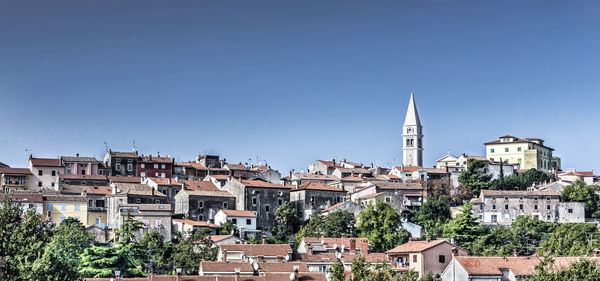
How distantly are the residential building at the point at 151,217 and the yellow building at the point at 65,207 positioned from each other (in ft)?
20.8

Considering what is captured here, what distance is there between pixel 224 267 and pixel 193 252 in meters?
10.3

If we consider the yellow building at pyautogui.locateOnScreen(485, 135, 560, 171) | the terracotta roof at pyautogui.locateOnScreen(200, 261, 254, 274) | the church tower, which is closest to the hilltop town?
the terracotta roof at pyautogui.locateOnScreen(200, 261, 254, 274)

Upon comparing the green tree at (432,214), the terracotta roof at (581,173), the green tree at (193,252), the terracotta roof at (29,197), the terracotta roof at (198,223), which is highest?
the terracotta roof at (581,173)

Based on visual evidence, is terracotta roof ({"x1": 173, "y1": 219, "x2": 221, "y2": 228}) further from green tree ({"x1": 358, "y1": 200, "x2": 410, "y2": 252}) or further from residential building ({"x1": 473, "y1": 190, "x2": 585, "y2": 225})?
residential building ({"x1": 473, "y1": 190, "x2": 585, "y2": 225})

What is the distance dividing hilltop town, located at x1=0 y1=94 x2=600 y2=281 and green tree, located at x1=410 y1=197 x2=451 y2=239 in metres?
0.20

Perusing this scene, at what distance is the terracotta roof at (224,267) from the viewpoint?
2181 inches

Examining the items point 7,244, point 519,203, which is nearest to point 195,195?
point 519,203

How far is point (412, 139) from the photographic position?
13188 centimetres

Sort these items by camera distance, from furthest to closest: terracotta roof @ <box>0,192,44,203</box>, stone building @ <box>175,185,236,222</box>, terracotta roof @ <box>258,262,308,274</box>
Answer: stone building @ <box>175,185,236,222</box>, terracotta roof @ <box>0,192,44,203</box>, terracotta roof @ <box>258,262,308,274</box>

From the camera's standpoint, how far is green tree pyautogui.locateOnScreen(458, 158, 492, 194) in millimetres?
102250

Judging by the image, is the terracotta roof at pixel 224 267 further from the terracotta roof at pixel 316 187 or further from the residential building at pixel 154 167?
the residential building at pixel 154 167

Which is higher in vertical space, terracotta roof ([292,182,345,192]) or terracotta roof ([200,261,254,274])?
terracotta roof ([292,182,345,192])

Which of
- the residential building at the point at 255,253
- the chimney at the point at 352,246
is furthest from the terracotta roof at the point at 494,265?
the chimney at the point at 352,246

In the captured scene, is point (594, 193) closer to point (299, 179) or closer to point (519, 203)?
point (519, 203)
